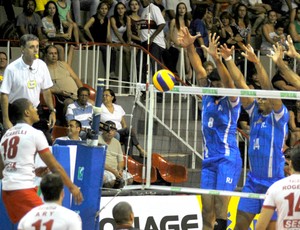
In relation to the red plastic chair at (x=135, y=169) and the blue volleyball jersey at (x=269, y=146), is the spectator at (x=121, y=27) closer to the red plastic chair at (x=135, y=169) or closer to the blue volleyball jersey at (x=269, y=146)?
the red plastic chair at (x=135, y=169)

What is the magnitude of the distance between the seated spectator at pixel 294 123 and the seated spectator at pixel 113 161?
9.20 feet

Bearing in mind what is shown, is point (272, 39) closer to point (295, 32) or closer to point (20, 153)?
point (295, 32)

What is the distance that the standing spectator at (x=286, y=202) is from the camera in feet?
32.2

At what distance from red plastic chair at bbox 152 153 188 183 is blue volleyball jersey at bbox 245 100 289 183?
14.1 ft

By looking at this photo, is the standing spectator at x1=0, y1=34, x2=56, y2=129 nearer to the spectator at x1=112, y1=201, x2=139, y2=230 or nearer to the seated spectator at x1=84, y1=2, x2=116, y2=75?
the spectator at x1=112, y1=201, x2=139, y2=230

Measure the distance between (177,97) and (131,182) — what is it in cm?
435

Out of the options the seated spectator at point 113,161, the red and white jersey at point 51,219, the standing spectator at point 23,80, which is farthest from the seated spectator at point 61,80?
the red and white jersey at point 51,219

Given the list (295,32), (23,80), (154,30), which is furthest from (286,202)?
(295,32)

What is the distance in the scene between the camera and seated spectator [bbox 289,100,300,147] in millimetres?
17547

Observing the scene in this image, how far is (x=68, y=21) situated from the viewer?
2009cm

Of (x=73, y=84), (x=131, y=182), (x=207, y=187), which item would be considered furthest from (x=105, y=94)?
(x=207, y=187)

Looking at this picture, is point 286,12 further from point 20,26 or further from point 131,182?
point 131,182

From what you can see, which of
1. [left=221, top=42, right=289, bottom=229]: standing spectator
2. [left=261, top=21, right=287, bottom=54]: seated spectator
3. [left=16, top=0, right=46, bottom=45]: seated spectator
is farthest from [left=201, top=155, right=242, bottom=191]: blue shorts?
[left=261, top=21, right=287, bottom=54]: seated spectator

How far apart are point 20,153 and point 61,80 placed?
272 inches
